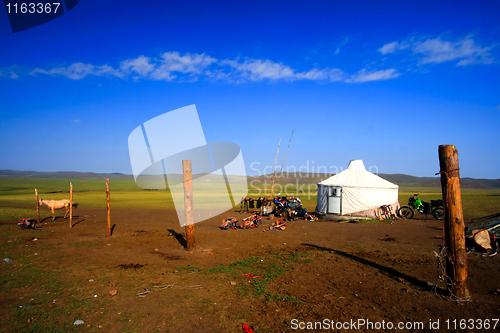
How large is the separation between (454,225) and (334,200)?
12.3 metres

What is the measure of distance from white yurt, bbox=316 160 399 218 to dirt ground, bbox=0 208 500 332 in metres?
6.41

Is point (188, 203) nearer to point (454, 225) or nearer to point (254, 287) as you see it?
point (254, 287)

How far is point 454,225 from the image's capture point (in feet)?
16.1

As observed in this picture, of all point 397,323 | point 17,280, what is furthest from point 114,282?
point 397,323

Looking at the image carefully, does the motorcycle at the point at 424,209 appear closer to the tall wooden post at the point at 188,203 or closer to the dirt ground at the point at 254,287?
the dirt ground at the point at 254,287

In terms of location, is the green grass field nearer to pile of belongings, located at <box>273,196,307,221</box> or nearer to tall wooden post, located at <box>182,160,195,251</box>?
pile of belongings, located at <box>273,196,307,221</box>

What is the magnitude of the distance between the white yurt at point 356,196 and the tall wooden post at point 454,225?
39.2 feet

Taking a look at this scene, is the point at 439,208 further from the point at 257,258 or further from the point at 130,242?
the point at 130,242

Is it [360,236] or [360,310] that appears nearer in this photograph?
[360,310]

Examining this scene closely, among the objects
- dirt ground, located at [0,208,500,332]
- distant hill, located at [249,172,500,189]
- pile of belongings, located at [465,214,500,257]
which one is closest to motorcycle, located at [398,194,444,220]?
dirt ground, located at [0,208,500,332]

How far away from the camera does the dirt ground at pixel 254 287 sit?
4.27m

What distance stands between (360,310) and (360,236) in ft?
24.6

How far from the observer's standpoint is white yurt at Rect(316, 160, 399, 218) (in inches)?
656

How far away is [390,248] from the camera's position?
902cm
